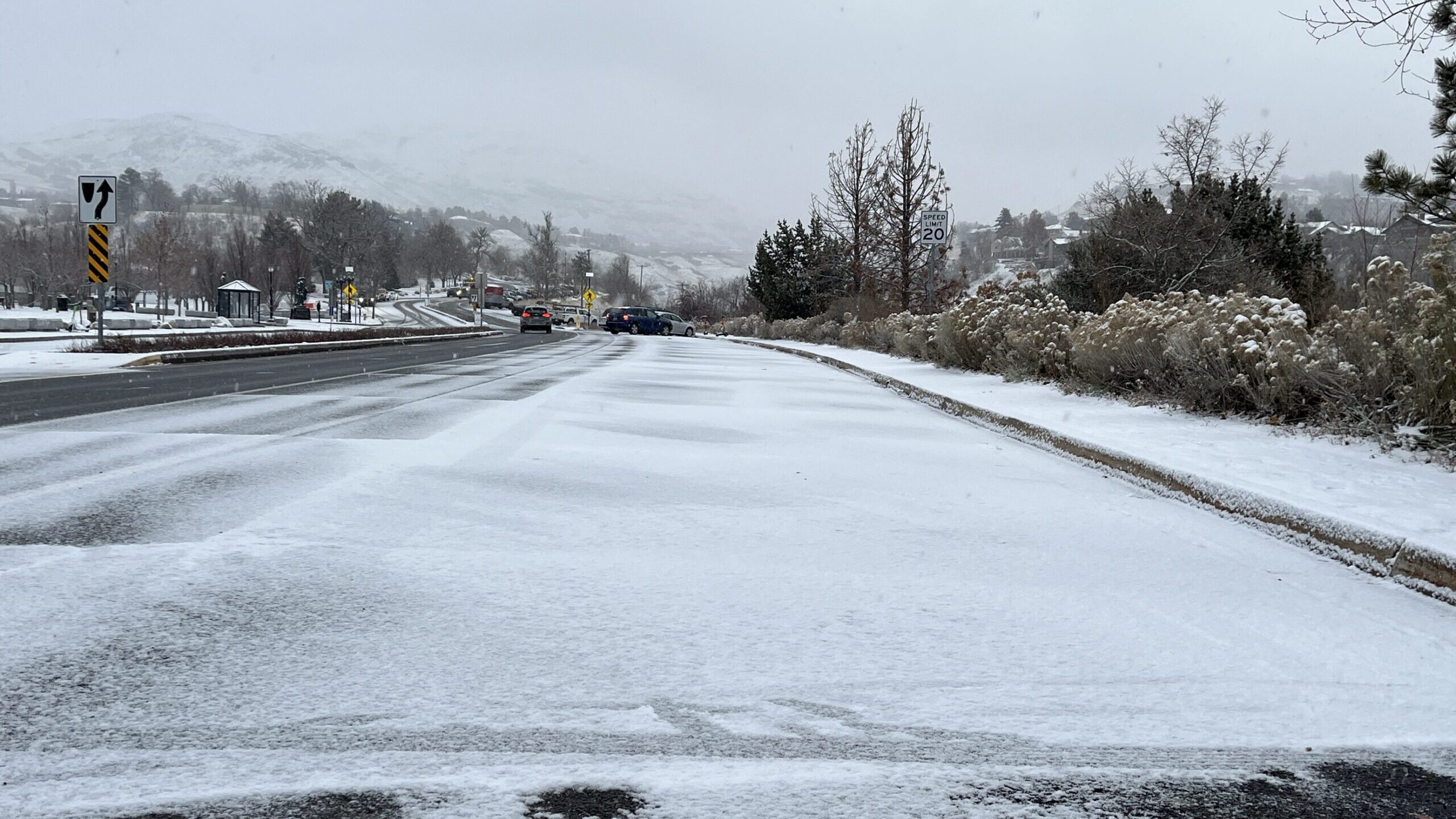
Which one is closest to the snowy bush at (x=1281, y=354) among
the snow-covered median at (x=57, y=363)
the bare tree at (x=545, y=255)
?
the snow-covered median at (x=57, y=363)

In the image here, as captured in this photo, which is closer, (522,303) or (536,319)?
(536,319)

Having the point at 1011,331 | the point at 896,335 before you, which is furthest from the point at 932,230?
the point at 1011,331

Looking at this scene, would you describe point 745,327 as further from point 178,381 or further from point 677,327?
point 178,381

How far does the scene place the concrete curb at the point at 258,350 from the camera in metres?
20.6

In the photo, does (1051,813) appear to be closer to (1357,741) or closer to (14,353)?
(1357,741)

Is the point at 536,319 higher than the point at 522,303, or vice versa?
the point at 522,303

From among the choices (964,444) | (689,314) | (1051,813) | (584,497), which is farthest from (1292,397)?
(689,314)

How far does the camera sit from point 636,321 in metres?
60.6

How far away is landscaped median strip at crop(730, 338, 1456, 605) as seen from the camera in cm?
500

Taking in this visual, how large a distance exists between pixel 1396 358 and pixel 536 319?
55765 millimetres

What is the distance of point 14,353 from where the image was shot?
21.0m

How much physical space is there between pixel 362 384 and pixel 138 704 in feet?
42.0

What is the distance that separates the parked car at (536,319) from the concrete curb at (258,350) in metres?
18.9

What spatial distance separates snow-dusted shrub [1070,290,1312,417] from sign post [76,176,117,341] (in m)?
18.7
